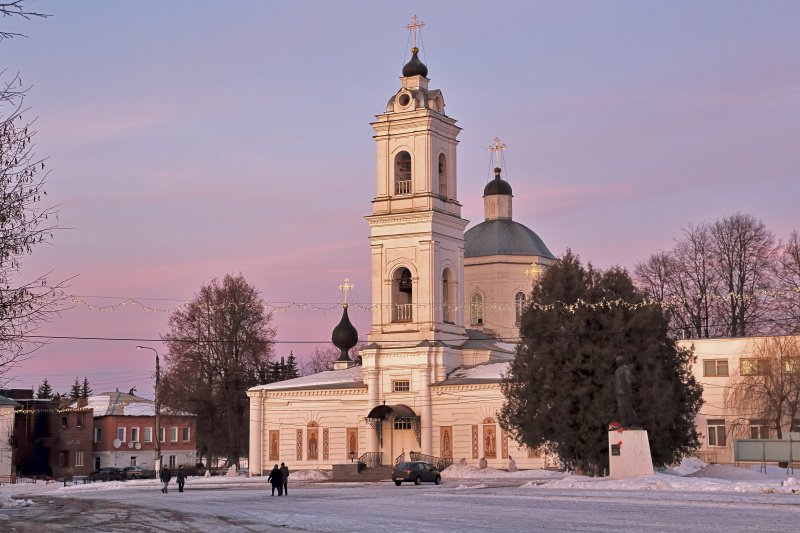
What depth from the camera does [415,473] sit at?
50.6m

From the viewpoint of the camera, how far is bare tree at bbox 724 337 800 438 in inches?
2279

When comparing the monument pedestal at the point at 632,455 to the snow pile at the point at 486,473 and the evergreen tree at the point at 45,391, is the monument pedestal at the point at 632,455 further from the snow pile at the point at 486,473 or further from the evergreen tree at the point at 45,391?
the evergreen tree at the point at 45,391

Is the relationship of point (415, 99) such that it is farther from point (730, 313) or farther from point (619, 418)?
point (619, 418)

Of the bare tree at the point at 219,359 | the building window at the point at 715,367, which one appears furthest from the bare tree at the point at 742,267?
the bare tree at the point at 219,359

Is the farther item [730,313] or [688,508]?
[730,313]

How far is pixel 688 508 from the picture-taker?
2859 cm

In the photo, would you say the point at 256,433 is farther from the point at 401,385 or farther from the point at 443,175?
the point at 443,175

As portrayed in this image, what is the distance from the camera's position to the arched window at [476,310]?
74.8 meters

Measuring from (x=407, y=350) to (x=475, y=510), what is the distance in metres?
36.2

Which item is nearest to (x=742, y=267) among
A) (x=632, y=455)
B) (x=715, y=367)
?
(x=715, y=367)

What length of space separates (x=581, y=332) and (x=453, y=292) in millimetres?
22295

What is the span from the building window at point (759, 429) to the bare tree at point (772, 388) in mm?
258

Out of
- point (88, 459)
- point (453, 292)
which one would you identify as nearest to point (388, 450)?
point (453, 292)

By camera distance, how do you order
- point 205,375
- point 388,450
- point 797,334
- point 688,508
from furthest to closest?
point 205,375
point 388,450
point 797,334
point 688,508
